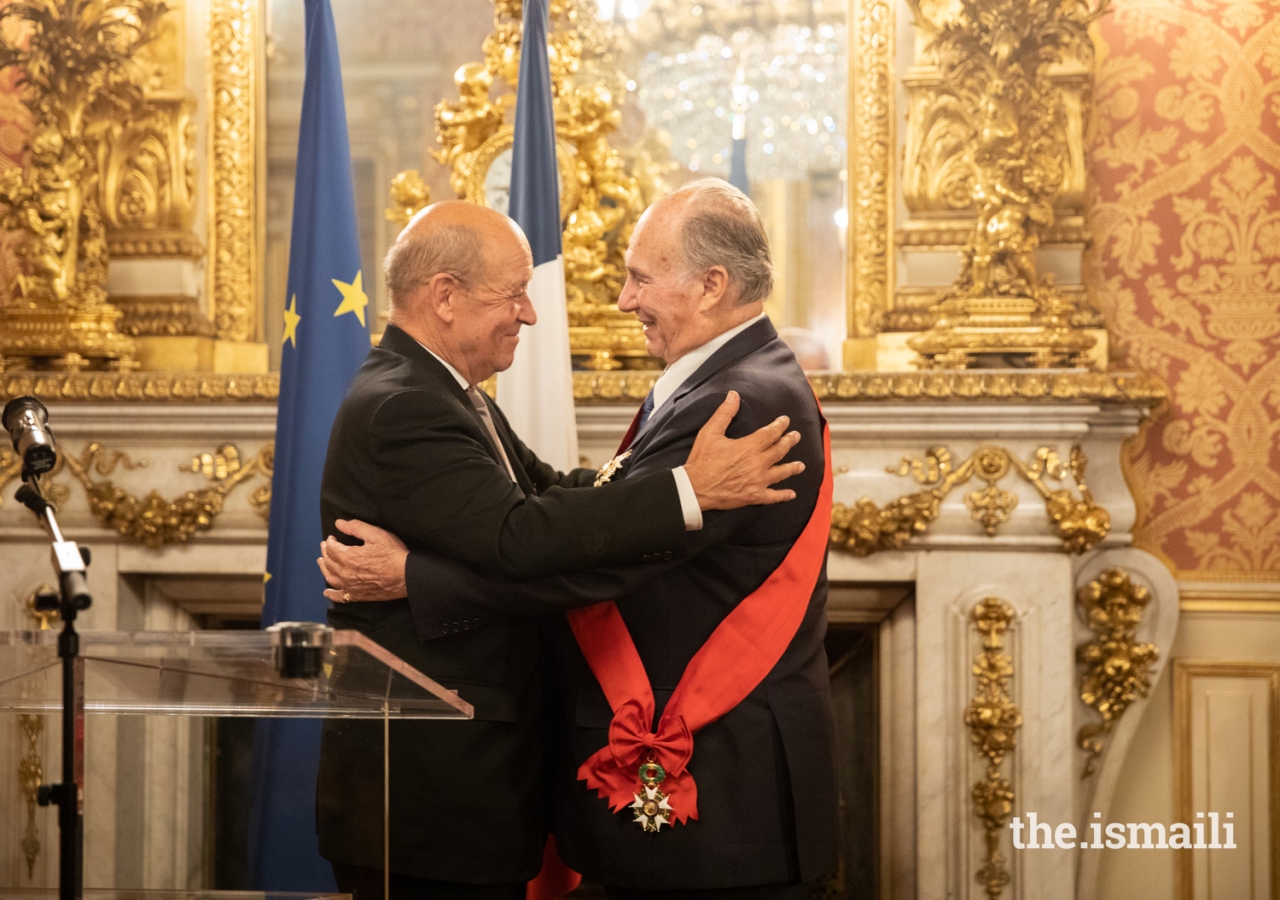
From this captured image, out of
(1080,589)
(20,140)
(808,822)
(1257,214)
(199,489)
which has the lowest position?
(808,822)

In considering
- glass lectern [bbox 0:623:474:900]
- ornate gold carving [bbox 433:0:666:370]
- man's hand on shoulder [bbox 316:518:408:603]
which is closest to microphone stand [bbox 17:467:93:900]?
glass lectern [bbox 0:623:474:900]

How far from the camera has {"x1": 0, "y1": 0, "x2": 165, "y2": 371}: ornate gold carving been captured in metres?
3.37

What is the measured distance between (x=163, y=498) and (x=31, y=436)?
5.84 feet

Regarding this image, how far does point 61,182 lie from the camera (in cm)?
340

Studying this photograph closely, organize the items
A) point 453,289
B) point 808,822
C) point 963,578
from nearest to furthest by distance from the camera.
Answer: point 808,822, point 453,289, point 963,578

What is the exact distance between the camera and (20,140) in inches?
145

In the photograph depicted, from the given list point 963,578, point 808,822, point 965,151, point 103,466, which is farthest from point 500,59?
point 808,822

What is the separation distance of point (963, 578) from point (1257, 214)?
1234mm

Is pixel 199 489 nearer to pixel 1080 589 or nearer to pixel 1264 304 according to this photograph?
pixel 1080 589

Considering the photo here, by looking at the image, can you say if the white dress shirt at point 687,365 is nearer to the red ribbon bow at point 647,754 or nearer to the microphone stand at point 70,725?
the red ribbon bow at point 647,754

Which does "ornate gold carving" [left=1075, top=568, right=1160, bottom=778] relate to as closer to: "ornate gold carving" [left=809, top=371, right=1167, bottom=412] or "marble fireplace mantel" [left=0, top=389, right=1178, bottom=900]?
"marble fireplace mantel" [left=0, top=389, right=1178, bottom=900]

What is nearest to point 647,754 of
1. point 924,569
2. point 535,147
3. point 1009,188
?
point 924,569

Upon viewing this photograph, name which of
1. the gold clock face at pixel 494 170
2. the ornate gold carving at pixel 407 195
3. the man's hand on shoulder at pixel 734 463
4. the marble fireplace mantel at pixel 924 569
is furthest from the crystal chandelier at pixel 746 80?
the man's hand on shoulder at pixel 734 463

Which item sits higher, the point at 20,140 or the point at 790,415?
the point at 20,140
